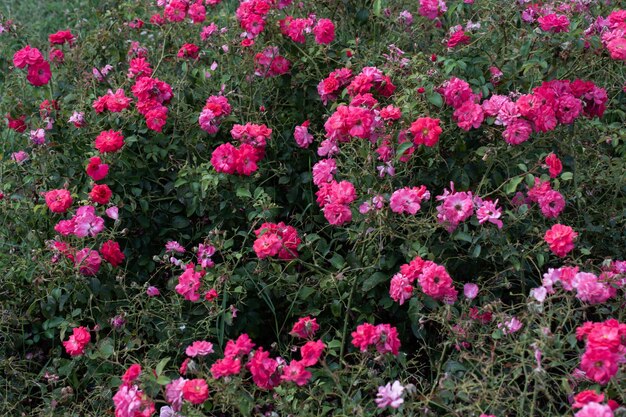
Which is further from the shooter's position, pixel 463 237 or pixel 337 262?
pixel 337 262

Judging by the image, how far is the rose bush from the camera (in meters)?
2.29

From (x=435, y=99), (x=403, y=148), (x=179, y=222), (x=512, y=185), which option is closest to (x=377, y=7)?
(x=435, y=99)

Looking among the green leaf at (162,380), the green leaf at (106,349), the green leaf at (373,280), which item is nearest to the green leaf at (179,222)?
the green leaf at (106,349)

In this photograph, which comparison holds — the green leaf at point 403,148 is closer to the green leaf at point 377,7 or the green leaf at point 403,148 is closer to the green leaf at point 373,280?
the green leaf at point 373,280

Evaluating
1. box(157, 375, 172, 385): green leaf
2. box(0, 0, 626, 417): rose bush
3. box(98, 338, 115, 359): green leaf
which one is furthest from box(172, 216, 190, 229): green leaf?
box(157, 375, 172, 385): green leaf

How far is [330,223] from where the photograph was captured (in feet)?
8.50

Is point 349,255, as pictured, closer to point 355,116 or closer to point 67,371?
point 355,116

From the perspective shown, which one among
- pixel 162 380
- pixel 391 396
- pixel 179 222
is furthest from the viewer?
pixel 179 222

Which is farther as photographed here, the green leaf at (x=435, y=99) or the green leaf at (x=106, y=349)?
the green leaf at (x=435, y=99)

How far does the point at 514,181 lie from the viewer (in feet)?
8.69

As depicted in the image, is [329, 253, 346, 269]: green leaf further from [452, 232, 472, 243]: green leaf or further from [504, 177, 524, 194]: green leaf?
[504, 177, 524, 194]: green leaf

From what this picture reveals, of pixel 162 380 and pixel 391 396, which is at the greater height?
pixel 391 396

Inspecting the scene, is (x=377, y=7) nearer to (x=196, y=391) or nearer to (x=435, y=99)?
(x=435, y=99)

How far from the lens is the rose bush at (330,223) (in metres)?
2.29
